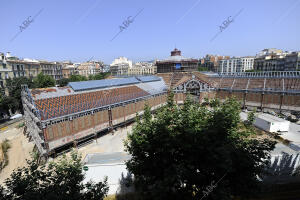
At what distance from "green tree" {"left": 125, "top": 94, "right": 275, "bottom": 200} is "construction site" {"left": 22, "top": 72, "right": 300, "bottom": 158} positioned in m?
6.20

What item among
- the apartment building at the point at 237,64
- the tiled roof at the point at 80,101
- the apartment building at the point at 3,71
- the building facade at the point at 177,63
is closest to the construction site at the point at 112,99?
the tiled roof at the point at 80,101

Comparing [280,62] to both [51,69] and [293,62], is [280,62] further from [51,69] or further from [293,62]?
[51,69]

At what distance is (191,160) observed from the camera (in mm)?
7773

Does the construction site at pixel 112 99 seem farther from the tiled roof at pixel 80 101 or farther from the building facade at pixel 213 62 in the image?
the building facade at pixel 213 62

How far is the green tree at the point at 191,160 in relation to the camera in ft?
22.4

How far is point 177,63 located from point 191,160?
37507mm

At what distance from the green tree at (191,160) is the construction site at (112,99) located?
20.3 ft

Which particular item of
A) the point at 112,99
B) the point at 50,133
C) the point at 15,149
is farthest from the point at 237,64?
the point at 15,149

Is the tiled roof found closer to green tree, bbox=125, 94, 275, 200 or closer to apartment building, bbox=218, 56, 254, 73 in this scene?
green tree, bbox=125, 94, 275, 200

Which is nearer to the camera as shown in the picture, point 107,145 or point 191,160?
point 191,160

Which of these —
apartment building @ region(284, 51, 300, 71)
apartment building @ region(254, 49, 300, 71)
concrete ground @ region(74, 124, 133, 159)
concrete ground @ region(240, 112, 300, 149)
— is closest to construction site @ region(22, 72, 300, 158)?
concrete ground @ region(74, 124, 133, 159)

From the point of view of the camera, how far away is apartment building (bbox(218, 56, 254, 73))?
110406 millimetres

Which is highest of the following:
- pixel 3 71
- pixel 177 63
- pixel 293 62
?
pixel 293 62

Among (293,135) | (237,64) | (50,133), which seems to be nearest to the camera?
(50,133)
